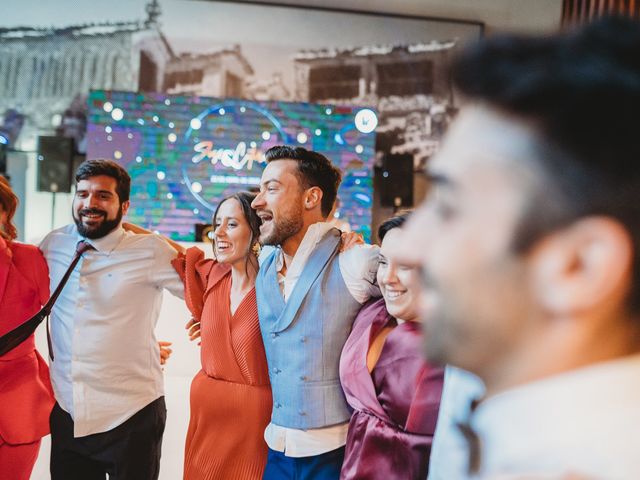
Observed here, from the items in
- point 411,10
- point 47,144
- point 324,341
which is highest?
point 411,10

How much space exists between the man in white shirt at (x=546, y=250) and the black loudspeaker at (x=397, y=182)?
20.1ft

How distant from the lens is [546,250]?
0.35m

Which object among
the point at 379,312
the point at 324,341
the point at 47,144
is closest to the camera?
the point at 379,312

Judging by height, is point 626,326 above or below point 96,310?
above

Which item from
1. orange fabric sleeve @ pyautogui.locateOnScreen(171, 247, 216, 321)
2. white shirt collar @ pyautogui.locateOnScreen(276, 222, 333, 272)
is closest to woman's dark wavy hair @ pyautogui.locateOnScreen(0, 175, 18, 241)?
orange fabric sleeve @ pyautogui.locateOnScreen(171, 247, 216, 321)

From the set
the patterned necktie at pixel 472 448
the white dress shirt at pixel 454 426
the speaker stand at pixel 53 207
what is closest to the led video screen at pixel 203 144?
the speaker stand at pixel 53 207

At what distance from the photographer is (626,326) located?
368mm

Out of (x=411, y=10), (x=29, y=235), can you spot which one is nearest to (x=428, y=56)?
(x=411, y=10)

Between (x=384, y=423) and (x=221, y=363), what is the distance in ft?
2.53

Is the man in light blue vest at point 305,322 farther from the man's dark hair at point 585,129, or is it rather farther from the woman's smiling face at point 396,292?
the man's dark hair at point 585,129

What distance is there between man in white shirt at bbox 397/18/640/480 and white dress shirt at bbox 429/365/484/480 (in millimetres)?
75

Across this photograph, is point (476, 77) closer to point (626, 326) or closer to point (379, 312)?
point (626, 326)

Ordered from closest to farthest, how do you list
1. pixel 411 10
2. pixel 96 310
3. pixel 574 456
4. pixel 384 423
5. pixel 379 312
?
pixel 574 456, pixel 384 423, pixel 379 312, pixel 96 310, pixel 411 10

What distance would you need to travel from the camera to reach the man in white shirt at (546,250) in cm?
35
